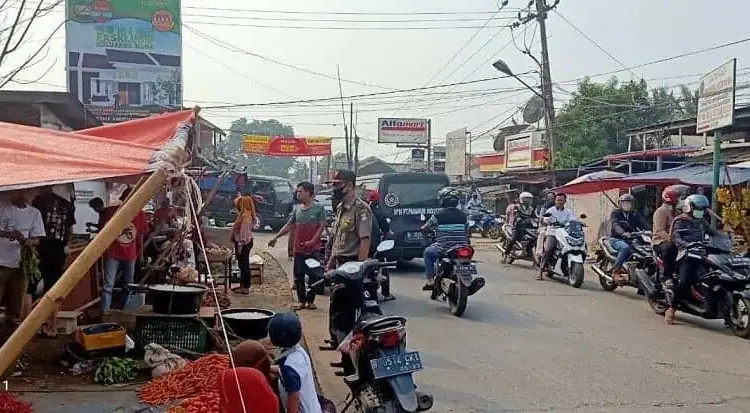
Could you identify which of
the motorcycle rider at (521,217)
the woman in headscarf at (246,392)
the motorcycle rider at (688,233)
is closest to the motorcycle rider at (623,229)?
the motorcycle rider at (688,233)

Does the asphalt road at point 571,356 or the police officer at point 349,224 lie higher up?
the police officer at point 349,224

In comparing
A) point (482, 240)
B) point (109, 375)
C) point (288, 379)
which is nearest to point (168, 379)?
point (109, 375)

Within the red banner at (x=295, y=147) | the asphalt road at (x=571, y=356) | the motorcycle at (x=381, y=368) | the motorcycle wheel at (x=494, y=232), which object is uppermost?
the red banner at (x=295, y=147)

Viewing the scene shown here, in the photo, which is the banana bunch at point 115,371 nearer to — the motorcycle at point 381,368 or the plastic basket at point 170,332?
the plastic basket at point 170,332

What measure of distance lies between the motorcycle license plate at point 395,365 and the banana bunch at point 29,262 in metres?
3.92

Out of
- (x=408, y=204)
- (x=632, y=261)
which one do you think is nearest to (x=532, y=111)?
(x=408, y=204)

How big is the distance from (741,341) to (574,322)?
194 centimetres

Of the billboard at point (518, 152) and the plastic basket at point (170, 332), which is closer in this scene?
the plastic basket at point (170, 332)

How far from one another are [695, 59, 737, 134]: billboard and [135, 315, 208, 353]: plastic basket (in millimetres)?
10602

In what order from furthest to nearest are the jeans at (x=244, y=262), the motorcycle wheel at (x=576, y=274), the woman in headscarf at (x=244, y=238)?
the motorcycle wheel at (x=576, y=274) < the jeans at (x=244, y=262) < the woman in headscarf at (x=244, y=238)

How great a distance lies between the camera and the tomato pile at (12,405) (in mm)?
4938

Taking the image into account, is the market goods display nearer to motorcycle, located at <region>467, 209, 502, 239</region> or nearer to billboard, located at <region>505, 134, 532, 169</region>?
motorcycle, located at <region>467, 209, 502, 239</region>

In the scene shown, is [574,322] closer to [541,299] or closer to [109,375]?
[541,299]

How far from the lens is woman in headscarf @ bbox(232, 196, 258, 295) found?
1121 centimetres
